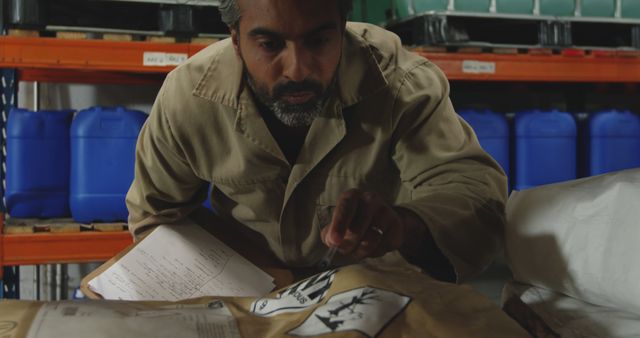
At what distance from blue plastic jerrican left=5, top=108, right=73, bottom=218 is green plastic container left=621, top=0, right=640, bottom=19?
2.07 m

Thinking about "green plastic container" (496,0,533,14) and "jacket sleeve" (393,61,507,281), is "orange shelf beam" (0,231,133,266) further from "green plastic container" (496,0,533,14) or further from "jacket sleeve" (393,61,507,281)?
"green plastic container" (496,0,533,14)

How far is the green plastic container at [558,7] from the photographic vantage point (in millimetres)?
2723

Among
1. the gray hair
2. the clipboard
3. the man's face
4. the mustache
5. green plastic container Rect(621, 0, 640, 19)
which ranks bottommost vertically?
the clipboard

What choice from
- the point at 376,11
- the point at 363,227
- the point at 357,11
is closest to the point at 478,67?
the point at 376,11

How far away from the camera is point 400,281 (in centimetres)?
82

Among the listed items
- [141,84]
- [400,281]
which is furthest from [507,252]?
[141,84]

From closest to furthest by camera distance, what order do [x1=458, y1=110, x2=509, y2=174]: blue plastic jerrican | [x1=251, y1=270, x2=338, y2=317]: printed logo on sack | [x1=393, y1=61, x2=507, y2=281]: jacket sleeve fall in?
[x1=251, y1=270, x2=338, y2=317]: printed logo on sack, [x1=393, y1=61, x2=507, y2=281]: jacket sleeve, [x1=458, y1=110, x2=509, y2=174]: blue plastic jerrican

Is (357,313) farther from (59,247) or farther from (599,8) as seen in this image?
(599,8)

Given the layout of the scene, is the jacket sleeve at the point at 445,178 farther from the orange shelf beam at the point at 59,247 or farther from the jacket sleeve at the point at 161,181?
the orange shelf beam at the point at 59,247

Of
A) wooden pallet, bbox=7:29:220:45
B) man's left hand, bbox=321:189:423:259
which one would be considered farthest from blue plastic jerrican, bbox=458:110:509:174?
man's left hand, bbox=321:189:423:259

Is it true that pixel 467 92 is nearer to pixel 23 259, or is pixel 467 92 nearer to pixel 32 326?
pixel 23 259

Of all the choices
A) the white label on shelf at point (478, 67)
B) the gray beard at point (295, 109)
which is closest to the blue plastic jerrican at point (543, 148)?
the white label on shelf at point (478, 67)

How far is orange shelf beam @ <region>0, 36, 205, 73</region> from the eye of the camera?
2230mm

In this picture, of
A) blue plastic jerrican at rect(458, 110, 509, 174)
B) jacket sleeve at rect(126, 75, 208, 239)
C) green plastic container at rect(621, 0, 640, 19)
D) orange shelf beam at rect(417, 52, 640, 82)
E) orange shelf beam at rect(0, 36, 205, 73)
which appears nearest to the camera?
jacket sleeve at rect(126, 75, 208, 239)
